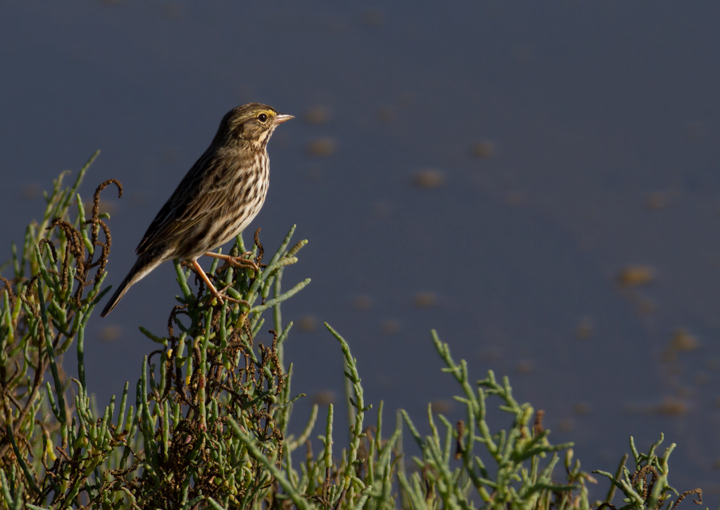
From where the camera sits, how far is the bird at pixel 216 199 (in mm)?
4371

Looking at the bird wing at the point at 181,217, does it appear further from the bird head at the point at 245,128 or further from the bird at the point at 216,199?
the bird head at the point at 245,128

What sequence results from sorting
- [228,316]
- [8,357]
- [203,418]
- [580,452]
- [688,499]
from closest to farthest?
1. [203,418]
2. [228,316]
3. [8,357]
4. [688,499]
5. [580,452]

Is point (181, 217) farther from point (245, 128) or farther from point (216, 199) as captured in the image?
point (245, 128)

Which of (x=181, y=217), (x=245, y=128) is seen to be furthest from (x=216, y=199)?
(x=245, y=128)

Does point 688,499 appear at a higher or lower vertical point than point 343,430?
higher

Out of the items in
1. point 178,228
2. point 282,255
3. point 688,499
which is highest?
point 688,499

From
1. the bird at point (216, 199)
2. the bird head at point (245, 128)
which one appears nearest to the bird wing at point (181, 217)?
the bird at point (216, 199)

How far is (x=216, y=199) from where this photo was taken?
181 inches

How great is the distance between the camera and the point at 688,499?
738 cm

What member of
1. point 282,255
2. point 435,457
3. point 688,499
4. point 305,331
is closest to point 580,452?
point 688,499

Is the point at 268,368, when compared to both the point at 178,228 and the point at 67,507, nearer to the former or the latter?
the point at 67,507

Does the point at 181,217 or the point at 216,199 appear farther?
the point at 216,199

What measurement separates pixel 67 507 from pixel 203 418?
0.60 meters

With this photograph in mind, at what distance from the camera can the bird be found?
437 centimetres
